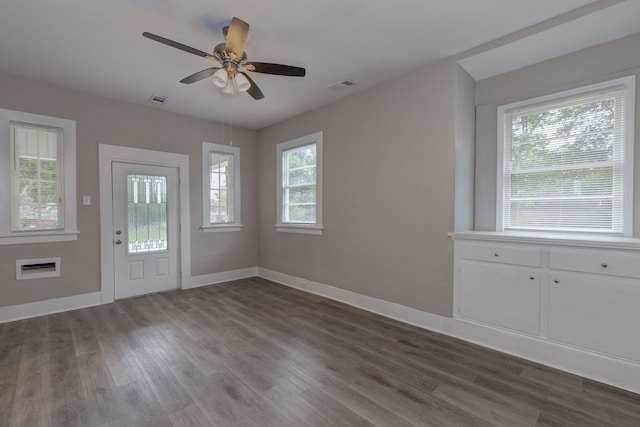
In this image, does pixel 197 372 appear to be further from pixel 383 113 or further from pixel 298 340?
pixel 383 113

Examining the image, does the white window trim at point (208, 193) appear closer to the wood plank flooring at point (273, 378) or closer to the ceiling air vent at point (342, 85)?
the wood plank flooring at point (273, 378)

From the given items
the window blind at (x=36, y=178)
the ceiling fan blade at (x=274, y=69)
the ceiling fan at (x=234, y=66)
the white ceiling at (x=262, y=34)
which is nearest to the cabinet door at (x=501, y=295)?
the white ceiling at (x=262, y=34)

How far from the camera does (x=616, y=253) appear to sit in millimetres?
2170

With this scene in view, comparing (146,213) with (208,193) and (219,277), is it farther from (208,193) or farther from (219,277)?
(219,277)

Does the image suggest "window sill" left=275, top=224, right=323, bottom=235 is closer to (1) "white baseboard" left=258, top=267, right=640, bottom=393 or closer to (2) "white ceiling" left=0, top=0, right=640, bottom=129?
(1) "white baseboard" left=258, top=267, right=640, bottom=393

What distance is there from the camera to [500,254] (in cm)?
271

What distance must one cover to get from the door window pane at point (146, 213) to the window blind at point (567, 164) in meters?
4.63

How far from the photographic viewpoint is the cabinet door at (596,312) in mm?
2121

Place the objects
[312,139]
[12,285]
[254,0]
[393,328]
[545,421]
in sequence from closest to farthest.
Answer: [545,421] < [254,0] < [393,328] < [12,285] < [312,139]

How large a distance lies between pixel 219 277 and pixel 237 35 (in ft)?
13.1

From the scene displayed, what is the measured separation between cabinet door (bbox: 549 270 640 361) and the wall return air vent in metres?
5.36

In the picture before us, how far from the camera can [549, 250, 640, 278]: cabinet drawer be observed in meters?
2.12

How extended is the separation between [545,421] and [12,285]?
5211 mm

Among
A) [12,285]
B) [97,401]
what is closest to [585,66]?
[97,401]
